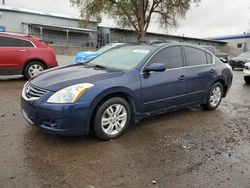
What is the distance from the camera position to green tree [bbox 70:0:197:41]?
25.9 meters

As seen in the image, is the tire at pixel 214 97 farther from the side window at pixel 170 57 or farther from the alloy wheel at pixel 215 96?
the side window at pixel 170 57

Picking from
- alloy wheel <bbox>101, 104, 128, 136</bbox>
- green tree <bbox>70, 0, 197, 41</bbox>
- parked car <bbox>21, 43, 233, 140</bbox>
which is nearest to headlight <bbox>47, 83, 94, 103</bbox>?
parked car <bbox>21, 43, 233, 140</bbox>

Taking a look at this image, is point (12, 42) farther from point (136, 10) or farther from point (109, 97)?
point (136, 10)

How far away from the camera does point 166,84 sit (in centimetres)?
453

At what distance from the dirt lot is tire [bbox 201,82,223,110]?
2.78 ft

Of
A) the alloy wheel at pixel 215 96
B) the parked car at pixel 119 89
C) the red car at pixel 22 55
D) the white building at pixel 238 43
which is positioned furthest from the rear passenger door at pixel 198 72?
the white building at pixel 238 43

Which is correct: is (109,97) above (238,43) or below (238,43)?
Result: below

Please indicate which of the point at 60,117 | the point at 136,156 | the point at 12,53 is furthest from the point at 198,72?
the point at 12,53

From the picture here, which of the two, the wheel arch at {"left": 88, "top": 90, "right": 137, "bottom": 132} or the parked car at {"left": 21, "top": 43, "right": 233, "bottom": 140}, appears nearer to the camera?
the parked car at {"left": 21, "top": 43, "right": 233, "bottom": 140}

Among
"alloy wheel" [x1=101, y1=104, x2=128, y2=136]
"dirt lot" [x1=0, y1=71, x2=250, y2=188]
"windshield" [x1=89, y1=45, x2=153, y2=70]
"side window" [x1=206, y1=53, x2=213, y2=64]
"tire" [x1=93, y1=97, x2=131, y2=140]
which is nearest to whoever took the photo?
"dirt lot" [x1=0, y1=71, x2=250, y2=188]

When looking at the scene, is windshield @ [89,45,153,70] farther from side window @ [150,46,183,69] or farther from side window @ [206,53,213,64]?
side window @ [206,53,213,64]

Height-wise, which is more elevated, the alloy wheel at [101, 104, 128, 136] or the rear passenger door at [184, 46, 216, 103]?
the rear passenger door at [184, 46, 216, 103]

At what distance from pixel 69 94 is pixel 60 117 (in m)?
0.35

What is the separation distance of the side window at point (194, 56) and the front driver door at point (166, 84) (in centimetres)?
22
